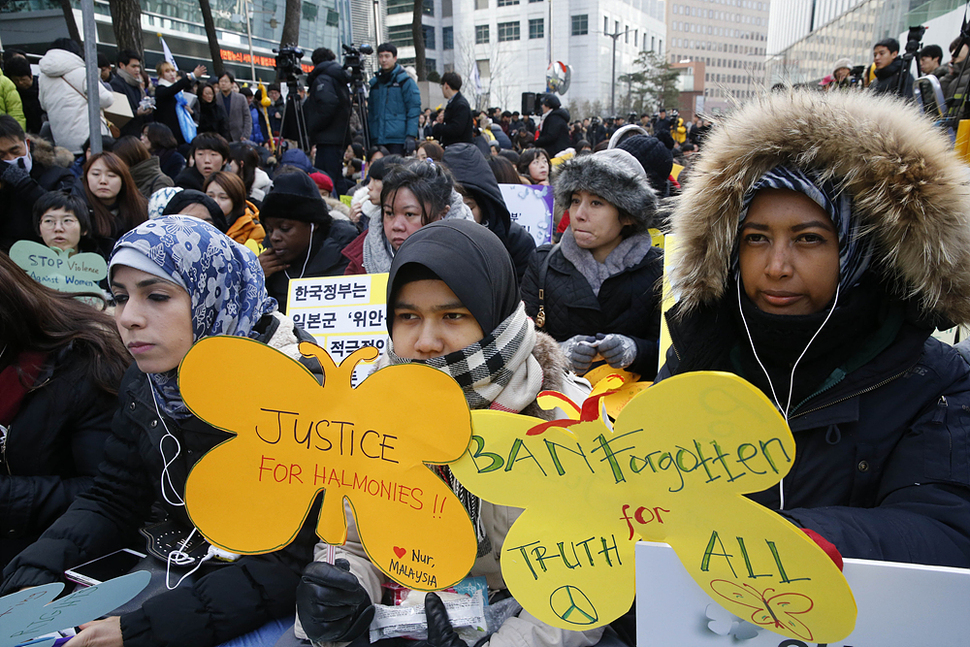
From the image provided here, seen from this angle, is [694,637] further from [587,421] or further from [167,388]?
[167,388]

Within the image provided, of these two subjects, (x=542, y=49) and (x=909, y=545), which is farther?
(x=542, y=49)

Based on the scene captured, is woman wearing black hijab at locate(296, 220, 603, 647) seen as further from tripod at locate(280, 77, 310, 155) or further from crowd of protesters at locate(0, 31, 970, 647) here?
tripod at locate(280, 77, 310, 155)

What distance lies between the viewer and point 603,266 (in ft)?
9.59

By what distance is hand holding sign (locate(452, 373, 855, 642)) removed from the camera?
2.99 feet

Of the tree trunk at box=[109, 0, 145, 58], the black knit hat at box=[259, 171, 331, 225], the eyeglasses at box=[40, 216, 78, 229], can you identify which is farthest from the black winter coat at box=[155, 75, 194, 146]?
the black knit hat at box=[259, 171, 331, 225]

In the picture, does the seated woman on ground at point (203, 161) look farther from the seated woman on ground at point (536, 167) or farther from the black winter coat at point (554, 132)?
the black winter coat at point (554, 132)

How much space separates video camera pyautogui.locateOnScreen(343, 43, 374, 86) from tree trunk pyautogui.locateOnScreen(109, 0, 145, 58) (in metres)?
5.90

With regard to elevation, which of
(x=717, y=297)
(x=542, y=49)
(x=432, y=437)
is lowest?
(x=432, y=437)

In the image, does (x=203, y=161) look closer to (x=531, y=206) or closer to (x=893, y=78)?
(x=531, y=206)

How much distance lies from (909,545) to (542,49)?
59.9 meters

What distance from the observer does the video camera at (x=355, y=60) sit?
26.9 ft

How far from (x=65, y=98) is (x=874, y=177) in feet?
27.3

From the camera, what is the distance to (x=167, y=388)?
6.27 feet

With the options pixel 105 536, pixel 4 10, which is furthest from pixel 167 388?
pixel 4 10
